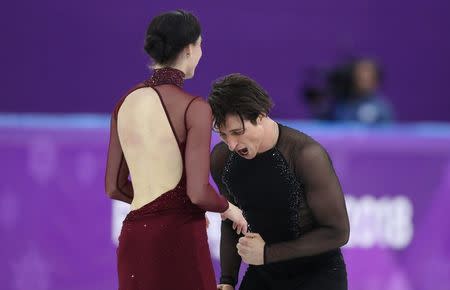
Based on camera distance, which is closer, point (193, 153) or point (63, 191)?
point (193, 153)

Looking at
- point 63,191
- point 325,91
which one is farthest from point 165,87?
point 325,91

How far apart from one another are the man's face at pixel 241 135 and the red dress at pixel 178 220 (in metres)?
0.18

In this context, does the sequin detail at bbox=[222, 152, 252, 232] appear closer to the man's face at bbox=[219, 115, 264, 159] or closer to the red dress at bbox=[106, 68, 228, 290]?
the man's face at bbox=[219, 115, 264, 159]

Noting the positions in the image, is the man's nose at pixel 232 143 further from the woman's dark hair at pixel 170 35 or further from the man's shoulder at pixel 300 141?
the woman's dark hair at pixel 170 35

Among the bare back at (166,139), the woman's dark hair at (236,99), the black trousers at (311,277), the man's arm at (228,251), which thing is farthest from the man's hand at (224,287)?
the woman's dark hair at (236,99)

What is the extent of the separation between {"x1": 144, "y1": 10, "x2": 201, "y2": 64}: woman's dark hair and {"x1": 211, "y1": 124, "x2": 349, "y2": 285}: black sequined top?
1.71 feet

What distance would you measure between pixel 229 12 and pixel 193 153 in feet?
17.0

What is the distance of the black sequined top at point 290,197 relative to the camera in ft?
10.3

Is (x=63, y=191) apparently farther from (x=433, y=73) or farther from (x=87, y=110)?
(x=433, y=73)

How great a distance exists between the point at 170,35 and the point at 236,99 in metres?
0.31

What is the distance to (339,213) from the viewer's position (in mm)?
3160

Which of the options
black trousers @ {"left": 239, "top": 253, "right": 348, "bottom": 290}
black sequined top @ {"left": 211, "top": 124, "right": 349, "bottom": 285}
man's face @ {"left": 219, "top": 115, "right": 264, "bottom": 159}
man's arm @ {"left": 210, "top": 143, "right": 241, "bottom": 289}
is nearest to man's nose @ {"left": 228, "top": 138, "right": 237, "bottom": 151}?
man's face @ {"left": 219, "top": 115, "right": 264, "bottom": 159}

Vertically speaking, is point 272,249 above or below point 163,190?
below

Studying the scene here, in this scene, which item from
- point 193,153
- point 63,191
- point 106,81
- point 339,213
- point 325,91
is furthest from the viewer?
point 106,81
